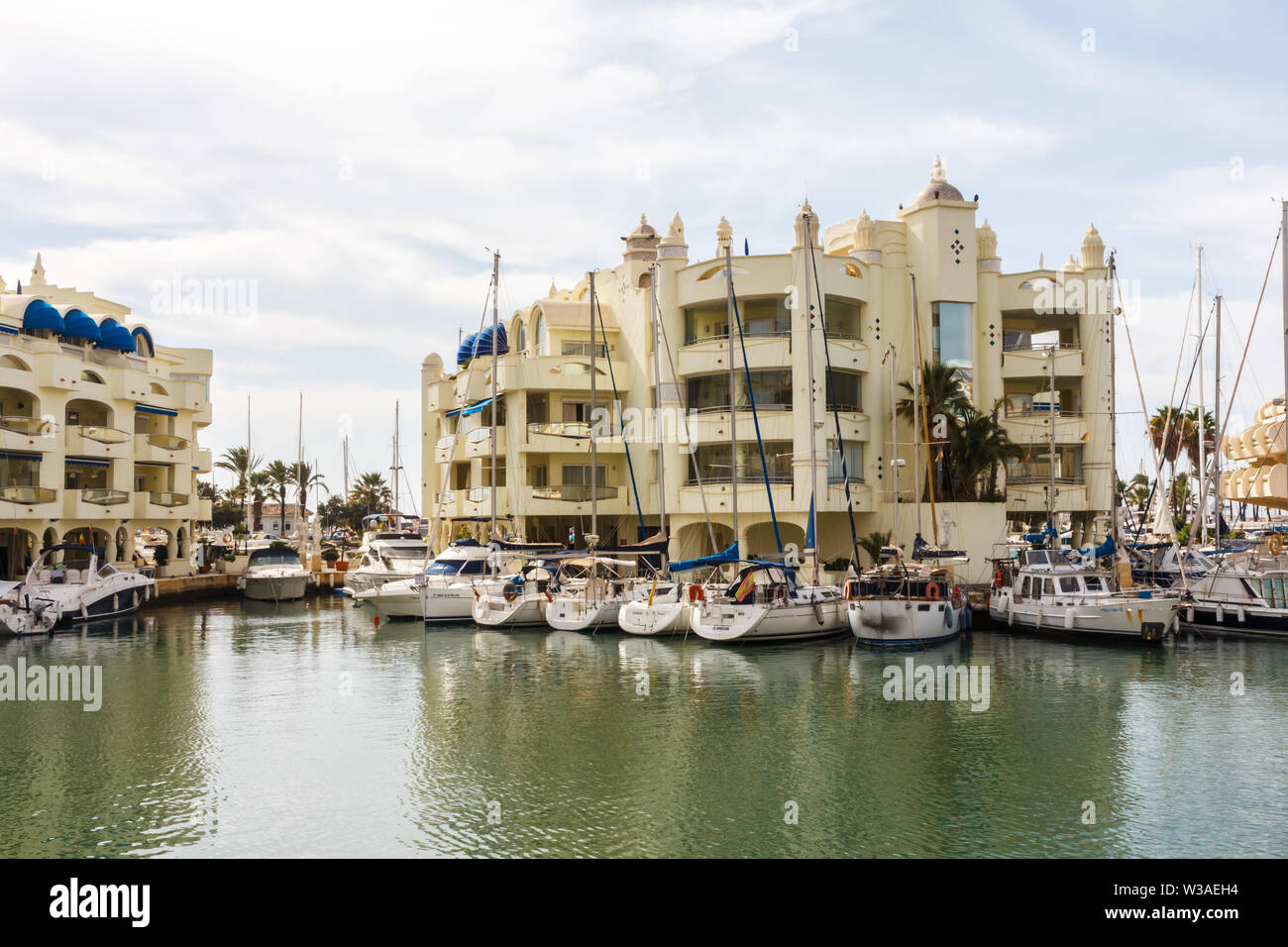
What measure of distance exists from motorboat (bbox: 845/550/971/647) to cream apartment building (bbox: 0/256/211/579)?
125 feet

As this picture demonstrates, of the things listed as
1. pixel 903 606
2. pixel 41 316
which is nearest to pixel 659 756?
pixel 903 606

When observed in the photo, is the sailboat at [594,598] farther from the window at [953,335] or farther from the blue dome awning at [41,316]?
the blue dome awning at [41,316]

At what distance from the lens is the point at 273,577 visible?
190 feet

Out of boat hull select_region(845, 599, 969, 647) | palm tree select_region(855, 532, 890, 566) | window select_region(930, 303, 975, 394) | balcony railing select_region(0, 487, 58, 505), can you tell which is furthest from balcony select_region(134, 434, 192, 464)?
window select_region(930, 303, 975, 394)

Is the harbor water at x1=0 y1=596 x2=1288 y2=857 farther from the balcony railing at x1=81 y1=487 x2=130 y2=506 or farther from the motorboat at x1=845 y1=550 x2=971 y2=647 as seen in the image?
the balcony railing at x1=81 y1=487 x2=130 y2=506

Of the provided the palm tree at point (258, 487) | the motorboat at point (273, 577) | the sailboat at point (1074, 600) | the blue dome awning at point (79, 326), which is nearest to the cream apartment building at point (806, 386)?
the sailboat at point (1074, 600)

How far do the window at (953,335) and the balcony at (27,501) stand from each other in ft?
145

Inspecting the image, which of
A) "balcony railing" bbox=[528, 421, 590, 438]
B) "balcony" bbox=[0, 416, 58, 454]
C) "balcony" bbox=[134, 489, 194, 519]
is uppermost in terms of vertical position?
"balcony railing" bbox=[528, 421, 590, 438]

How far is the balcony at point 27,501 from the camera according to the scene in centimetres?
4634

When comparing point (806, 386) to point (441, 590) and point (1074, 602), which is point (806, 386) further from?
point (441, 590)

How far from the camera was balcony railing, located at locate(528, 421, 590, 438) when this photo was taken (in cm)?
5625
